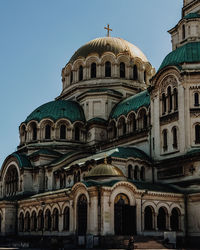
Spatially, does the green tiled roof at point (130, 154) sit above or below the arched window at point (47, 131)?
below

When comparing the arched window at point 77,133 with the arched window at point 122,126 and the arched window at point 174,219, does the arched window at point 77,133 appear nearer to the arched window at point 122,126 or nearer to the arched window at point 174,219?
the arched window at point 122,126

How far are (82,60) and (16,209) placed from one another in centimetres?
2234

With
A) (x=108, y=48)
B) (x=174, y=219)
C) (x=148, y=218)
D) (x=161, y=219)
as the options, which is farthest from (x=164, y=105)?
(x=108, y=48)

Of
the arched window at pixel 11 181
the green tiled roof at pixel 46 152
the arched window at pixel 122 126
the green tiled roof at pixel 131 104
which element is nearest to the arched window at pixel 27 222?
the arched window at pixel 11 181

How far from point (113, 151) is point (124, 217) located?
8.36 m

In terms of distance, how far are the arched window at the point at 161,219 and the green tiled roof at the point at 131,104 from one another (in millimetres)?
13539

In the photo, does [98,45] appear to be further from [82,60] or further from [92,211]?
[92,211]

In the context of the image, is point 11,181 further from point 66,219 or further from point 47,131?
point 66,219

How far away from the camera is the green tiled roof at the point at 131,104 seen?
46531mm

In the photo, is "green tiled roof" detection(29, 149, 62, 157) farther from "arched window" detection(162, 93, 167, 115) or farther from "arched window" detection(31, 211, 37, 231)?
"arched window" detection(162, 93, 167, 115)

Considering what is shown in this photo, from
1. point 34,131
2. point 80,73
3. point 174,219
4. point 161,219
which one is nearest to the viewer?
point 161,219

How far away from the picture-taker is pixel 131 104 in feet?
161

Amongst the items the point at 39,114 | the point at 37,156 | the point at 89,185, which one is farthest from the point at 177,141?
the point at 39,114

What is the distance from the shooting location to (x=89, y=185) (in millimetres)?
32938
